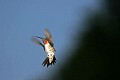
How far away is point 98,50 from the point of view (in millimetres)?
20984

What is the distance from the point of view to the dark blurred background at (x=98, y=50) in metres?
19.7

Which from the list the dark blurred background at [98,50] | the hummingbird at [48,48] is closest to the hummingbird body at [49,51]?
the hummingbird at [48,48]

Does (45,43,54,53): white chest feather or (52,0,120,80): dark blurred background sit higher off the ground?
(52,0,120,80): dark blurred background

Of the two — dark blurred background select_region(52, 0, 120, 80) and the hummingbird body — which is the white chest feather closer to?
the hummingbird body

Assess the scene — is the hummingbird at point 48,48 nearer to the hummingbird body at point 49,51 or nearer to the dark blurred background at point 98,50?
the hummingbird body at point 49,51

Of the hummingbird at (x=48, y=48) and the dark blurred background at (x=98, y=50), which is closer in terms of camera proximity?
the hummingbird at (x=48, y=48)

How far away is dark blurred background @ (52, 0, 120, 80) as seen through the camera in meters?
A: 19.7

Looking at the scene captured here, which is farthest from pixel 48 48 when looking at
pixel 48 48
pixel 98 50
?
pixel 98 50

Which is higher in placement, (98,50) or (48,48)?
(98,50)

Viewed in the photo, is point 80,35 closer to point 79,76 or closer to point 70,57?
point 70,57

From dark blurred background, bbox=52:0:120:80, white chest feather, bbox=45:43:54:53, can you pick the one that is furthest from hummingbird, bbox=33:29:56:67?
dark blurred background, bbox=52:0:120:80

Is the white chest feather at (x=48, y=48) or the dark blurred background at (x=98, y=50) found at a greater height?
the dark blurred background at (x=98, y=50)

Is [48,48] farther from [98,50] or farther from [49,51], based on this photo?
[98,50]

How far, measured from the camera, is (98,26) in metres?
23.1
